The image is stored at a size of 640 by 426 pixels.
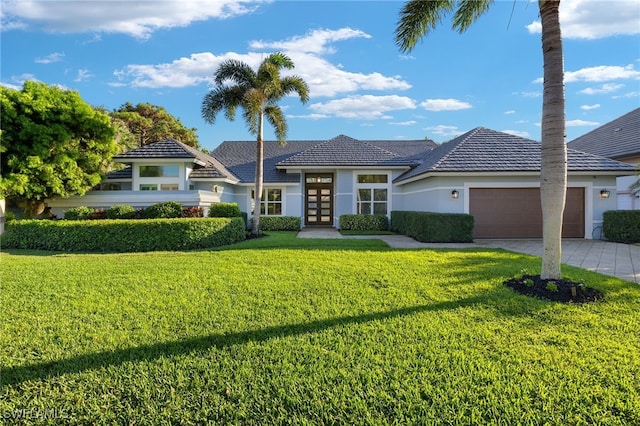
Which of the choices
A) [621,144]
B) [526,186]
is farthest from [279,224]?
[621,144]

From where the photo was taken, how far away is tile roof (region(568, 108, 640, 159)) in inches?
727

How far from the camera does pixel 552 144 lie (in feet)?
19.5

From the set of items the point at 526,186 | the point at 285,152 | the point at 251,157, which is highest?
the point at 285,152

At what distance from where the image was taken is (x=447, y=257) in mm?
9203

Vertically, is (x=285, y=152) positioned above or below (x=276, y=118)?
below

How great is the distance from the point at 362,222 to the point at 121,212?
11.5m

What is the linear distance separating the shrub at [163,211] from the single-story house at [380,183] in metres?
0.78

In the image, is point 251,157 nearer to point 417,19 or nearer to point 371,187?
point 371,187

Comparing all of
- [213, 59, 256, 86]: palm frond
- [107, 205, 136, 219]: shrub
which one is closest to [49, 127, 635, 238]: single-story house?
[107, 205, 136, 219]: shrub

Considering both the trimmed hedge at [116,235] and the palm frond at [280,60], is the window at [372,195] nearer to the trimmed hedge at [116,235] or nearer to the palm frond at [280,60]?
the palm frond at [280,60]

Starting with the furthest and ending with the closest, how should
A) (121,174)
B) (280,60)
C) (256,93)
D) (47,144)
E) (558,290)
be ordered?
(121,174) → (280,60) → (256,93) → (47,144) → (558,290)

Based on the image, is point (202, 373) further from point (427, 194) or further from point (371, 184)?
point (371, 184)

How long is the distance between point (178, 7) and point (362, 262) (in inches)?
331

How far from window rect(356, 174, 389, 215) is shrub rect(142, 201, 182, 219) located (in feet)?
31.3
